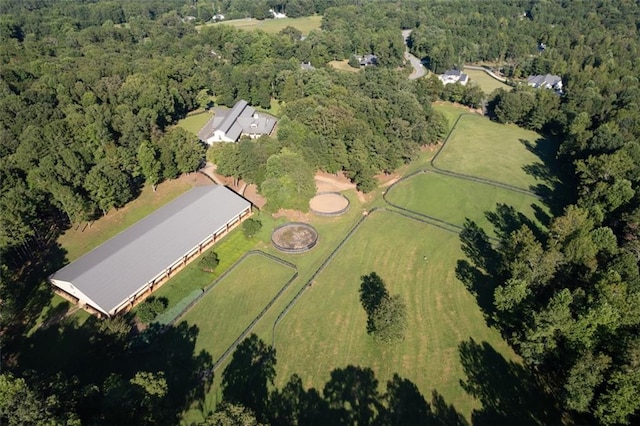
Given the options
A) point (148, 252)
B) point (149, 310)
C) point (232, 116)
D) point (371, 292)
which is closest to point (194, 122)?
point (232, 116)

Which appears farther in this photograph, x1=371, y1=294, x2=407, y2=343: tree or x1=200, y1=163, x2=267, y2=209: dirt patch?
x1=200, y1=163, x2=267, y2=209: dirt patch

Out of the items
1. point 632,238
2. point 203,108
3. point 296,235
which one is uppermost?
point 632,238

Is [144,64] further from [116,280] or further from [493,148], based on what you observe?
[493,148]

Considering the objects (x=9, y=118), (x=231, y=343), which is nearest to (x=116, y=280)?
(x=231, y=343)

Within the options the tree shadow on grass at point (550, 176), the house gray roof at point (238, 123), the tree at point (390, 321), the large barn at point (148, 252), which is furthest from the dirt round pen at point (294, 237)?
the tree shadow on grass at point (550, 176)

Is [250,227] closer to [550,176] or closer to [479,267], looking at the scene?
[479,267]

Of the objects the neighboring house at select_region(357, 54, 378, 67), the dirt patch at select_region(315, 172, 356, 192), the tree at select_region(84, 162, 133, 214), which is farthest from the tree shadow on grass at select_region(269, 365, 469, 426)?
the neighboring house at select_region(357, 54, 378, 67)

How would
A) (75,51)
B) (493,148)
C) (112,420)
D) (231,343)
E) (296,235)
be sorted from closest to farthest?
1. (112,420)
2. (231,343)
3. (296,235)
4. (493,148)
5. (75,51)

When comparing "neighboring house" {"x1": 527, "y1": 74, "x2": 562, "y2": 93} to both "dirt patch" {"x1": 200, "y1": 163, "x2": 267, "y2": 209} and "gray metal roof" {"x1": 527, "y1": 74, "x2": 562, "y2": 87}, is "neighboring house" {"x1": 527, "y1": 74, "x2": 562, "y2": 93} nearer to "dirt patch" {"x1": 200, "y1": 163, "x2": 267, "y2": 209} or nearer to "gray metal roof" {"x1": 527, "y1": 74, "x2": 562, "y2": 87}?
"gray metal roof" {"x1": 527, "y1": 74, "x2": 562, "y2": 87}
